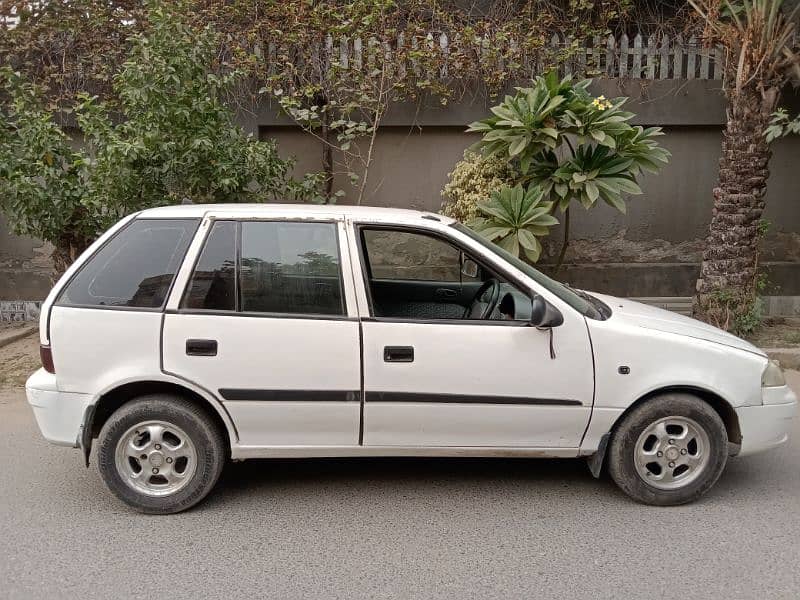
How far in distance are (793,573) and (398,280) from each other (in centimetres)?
306

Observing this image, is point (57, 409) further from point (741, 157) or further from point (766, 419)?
point (741, 157)

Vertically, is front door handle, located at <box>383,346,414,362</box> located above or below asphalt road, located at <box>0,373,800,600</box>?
above

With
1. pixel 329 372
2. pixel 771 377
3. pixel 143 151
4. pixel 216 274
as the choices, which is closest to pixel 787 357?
pixel 771 377

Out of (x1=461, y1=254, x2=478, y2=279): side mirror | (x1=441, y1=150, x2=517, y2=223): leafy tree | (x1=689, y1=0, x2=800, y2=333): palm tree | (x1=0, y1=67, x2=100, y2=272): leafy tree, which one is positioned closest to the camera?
(x1=461, y1=254, x2=478, y2=279): side mirror

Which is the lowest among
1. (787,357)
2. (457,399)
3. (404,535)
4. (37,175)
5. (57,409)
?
(404,535)

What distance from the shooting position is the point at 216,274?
386 cm

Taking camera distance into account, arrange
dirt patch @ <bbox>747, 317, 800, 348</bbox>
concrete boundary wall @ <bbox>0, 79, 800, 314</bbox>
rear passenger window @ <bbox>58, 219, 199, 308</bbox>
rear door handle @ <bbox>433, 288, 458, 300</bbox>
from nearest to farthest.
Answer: rear passenger window @ <bbox>58, 219, 199, 308</bbox> < rear door handle @ <bbox>433, 288, 458, 300</bbox> < dirt patch @ <bbox>747, 317, 800, 348</bbox> < concrete boundary wall @ <bbox>0, 79, 800, 314</bbox>

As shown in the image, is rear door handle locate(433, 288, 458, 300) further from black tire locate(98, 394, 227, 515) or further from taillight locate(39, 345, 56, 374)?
taillight locate(39, 345, 56, 374)

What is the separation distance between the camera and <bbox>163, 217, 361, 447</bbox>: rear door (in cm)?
375

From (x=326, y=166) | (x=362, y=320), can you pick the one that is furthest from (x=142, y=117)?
(x=362, y=320)

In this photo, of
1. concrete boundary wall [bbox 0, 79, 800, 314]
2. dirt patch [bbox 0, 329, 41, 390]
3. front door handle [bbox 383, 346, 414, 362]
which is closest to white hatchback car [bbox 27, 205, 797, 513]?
front door handle [bbox 383, 346, 414, 362]

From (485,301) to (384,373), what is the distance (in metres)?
1.10

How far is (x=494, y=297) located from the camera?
4.46m

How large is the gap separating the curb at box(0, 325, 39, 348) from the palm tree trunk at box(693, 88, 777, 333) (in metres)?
7.63
